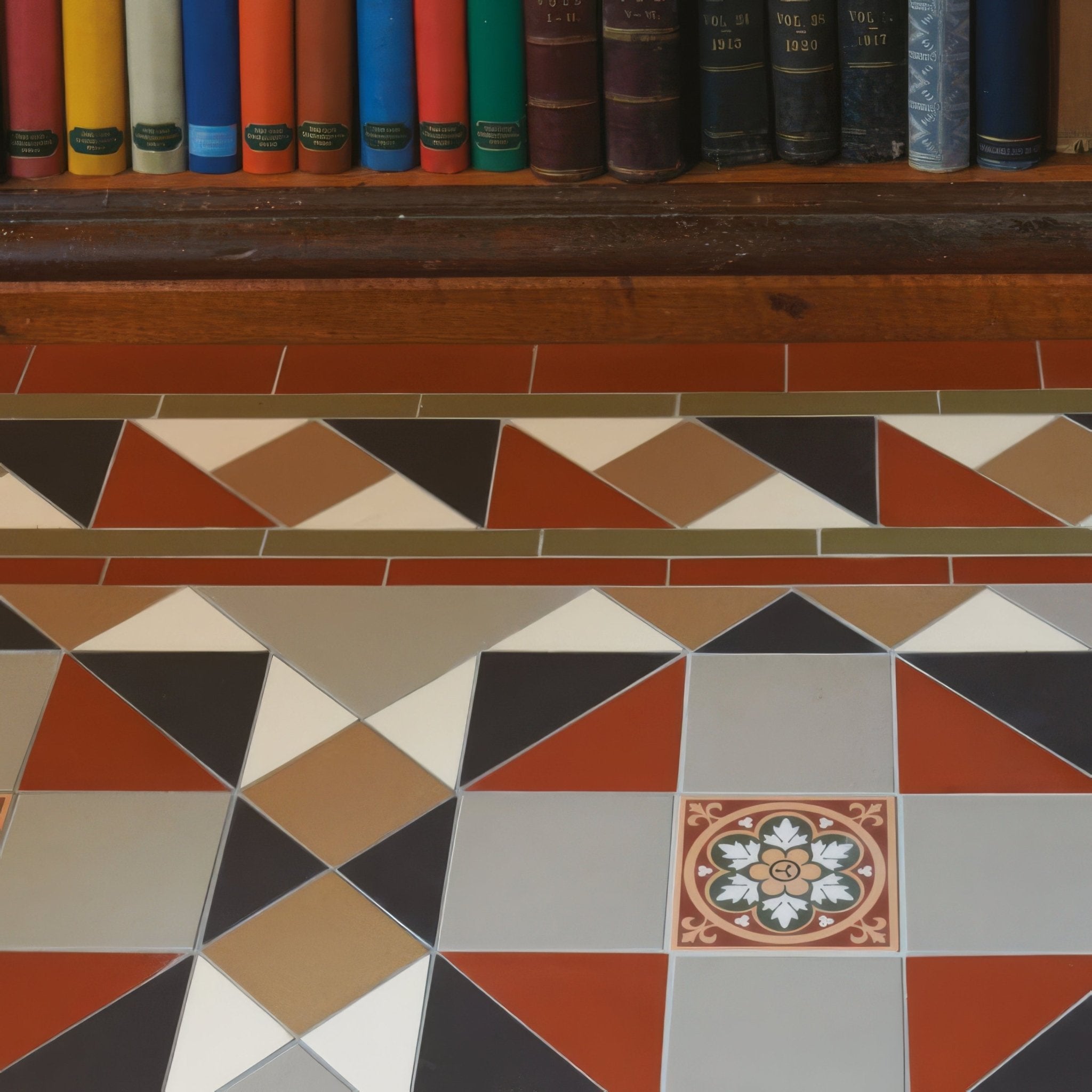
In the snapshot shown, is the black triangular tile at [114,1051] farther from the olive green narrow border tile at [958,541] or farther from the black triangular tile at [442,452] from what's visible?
the olive green narrow border tile at [958,541]

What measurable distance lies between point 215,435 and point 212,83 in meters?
0.51

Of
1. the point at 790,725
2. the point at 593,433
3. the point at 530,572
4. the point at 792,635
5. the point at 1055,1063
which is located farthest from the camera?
the point at 593,433

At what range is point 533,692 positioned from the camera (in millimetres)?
1710

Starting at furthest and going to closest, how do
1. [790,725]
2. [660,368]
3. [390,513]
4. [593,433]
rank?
[660,368] → [593,433] → [390,513] → [790,725]

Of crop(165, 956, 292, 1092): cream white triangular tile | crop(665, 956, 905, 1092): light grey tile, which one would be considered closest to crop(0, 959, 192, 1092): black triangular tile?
crop(165, 956, 292, 1092): cream white triangular tile

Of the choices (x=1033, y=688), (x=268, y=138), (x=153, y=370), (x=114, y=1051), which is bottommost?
(x=114, y=1051)

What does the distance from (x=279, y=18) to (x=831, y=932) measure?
56.4 inches

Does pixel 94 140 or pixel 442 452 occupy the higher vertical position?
pixel 94 140

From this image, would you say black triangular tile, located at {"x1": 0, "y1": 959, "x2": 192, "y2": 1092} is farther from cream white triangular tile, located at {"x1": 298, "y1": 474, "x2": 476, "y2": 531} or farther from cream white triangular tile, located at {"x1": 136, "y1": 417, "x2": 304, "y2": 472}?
cream white triangular tile, located at {"x1": 136, "y1": 417, "x2": 304, "y2": 472}

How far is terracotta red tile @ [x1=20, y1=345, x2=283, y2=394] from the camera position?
2.23 m

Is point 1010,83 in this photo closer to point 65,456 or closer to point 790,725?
point 790,725

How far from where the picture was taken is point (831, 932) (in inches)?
56.2

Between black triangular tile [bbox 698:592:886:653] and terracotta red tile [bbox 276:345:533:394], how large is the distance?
1.96 feet

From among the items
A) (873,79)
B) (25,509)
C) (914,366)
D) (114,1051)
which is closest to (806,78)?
(873,79)
